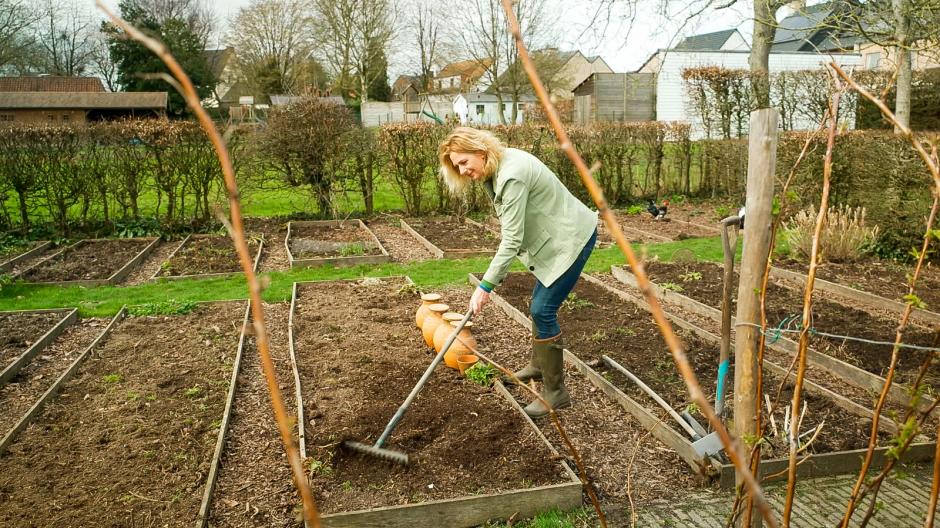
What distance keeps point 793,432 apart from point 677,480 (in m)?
2.74

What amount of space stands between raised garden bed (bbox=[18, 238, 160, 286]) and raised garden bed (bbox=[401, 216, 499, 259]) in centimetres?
437

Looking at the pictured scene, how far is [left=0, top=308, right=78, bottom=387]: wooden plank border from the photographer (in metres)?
5.79

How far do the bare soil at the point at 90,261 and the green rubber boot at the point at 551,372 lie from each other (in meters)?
6.85

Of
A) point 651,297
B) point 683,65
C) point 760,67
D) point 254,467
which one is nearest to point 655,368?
point 254,467

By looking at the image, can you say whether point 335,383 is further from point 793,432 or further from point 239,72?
point 239,72

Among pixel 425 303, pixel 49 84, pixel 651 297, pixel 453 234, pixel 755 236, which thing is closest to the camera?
pixel 651 297

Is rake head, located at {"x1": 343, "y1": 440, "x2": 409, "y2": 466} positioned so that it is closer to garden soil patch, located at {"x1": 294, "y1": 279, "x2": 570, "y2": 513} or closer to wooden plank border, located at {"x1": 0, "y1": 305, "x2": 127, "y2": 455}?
garden soil patch, located at {"x1": 294, "y1": 279, "x2": 570, "y2": 513}

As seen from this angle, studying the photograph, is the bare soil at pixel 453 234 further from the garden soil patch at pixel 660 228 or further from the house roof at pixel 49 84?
the house roof at pixel 49 84

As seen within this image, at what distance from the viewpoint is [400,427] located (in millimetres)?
4664

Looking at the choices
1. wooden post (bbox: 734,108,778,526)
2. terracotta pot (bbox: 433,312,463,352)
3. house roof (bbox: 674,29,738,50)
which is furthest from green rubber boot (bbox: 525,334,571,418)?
house roof (bbox: 674,29,738,50)

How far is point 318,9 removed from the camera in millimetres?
38844

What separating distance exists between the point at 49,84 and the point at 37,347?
3945cm

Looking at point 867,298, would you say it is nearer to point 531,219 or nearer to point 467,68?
point 531,219

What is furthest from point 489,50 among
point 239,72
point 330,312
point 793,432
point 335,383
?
point 793,432
